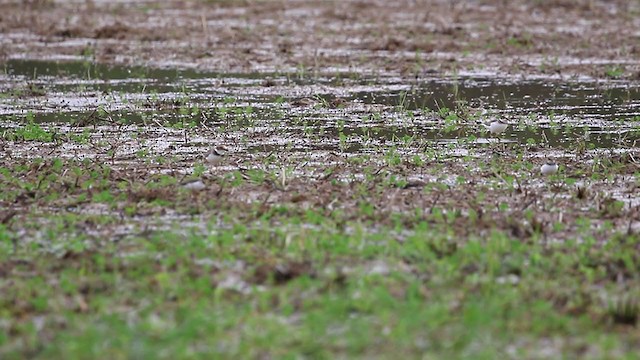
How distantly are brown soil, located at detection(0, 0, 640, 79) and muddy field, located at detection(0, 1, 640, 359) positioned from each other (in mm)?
211

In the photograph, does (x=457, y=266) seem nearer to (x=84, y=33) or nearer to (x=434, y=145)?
(x=434, y=145)

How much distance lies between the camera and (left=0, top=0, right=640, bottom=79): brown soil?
19312 mm

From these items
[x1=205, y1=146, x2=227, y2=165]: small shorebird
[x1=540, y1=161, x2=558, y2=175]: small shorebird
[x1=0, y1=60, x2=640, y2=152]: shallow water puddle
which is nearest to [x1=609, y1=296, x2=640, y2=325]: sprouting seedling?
[x1=540, y1=161, x2=558, y2=175]: small shorebird

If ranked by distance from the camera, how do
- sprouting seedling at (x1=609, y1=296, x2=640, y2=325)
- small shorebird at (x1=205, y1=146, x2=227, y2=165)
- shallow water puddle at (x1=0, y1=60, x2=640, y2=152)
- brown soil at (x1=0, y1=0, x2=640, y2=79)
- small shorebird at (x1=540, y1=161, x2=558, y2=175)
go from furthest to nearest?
brown soil at (x1=0, y1=0, x2=640, y2=79)
shallow water puddle at (x1=0, y1=60, x2=640, y2=152)
small shorebird at (x1=205, y1=146, x2=227, y2=165)
small shorebird at (x1=540, y1=161, x2=558, y2=175)
sprouting seedling at (x1=609, y1=296, x2=640, y2=325)

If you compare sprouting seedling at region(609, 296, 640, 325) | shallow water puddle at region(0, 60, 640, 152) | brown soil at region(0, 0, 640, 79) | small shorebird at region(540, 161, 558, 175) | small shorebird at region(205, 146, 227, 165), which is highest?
sprouting seedling at region(609, 296, 640, 325)

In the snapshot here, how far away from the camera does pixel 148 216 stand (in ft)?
29.8

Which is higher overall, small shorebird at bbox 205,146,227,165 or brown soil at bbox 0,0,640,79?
small shorebird at bbox 205,146,227,165

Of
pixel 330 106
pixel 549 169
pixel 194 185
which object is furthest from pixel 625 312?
pixel 330 106

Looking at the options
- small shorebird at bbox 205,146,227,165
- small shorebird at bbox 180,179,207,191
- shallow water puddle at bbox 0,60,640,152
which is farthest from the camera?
shallow water puddle at bbox 0,60,640,152

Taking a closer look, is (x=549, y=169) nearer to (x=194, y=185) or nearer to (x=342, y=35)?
(x=194, y=185)

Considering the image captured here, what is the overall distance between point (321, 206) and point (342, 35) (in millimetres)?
13820

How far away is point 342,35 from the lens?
22719mm

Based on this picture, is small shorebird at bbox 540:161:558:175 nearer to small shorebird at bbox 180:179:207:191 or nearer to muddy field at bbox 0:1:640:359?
muddy field at bbox 0:1:640:359

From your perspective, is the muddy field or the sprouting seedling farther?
the sprouting seedling
